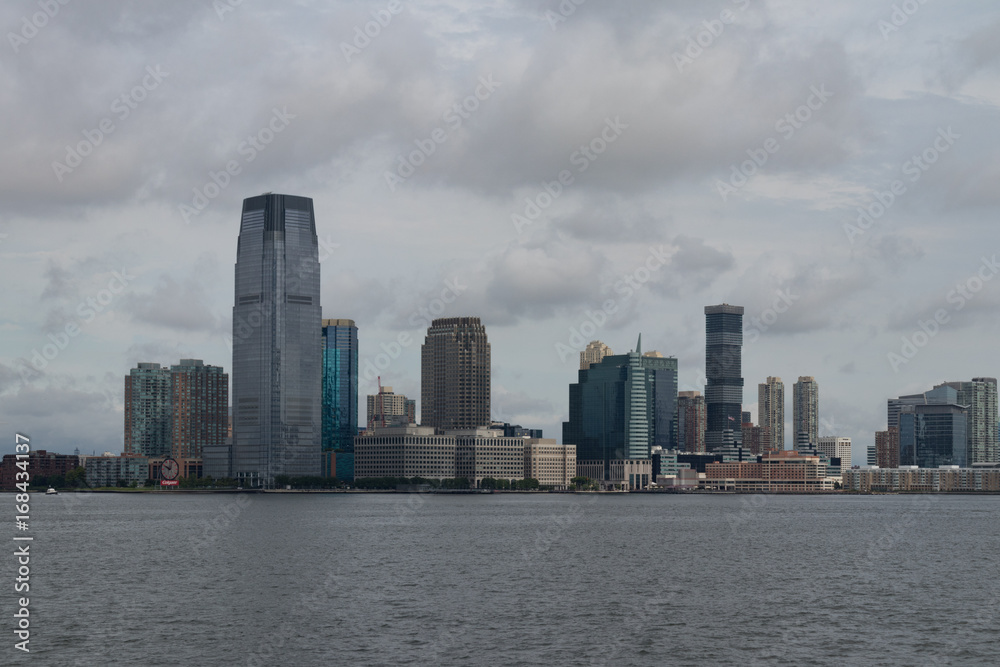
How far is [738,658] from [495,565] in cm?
5010

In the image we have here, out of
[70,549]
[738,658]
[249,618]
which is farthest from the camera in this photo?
[70,549]

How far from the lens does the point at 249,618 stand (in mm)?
78188

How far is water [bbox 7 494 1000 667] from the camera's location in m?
67.1

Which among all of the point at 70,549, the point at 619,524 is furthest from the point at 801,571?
the point at 619,524

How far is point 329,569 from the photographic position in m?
108

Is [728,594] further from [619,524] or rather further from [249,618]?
[619,524]

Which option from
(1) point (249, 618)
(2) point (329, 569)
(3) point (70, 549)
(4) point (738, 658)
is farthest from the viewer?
(3) point (70, 549)

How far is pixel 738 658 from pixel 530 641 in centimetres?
1187

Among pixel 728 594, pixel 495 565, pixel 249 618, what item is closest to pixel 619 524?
pixel 495 565

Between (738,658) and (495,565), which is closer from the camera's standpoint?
(738,658)

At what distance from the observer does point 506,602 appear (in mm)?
86375

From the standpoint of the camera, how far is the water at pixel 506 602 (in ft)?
220

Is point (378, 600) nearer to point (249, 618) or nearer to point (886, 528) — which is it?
point (249, 618)

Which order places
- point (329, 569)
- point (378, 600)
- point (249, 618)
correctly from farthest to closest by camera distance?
1. point (329, 569)
2. point (378, 600)
3. point (249, 618)
